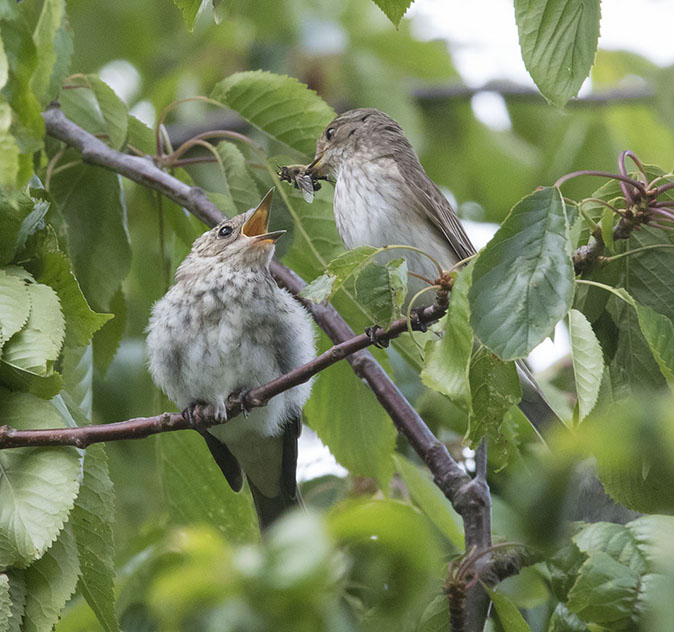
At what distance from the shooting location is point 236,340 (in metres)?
4.41

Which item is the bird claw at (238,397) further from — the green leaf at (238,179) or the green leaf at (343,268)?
the green leaf at (343,268)

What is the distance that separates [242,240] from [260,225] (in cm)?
17

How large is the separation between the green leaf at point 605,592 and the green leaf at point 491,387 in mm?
452

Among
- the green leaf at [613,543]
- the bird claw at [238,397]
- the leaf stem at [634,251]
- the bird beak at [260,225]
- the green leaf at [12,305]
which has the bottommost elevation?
the green leaf at [613,543]

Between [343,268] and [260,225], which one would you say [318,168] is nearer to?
[260,225]

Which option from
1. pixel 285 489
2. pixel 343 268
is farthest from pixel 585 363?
pixel 285 489

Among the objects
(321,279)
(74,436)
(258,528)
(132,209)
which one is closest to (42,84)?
(321,279)

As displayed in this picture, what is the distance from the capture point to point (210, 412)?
3.89 meters

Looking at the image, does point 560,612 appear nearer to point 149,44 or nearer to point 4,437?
point 4,437

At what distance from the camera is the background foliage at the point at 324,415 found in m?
1.36

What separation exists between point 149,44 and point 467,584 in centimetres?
653

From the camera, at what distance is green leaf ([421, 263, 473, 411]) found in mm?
2609

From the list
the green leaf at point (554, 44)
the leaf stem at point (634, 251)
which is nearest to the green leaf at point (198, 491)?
the leaf stem at point (634, 251)

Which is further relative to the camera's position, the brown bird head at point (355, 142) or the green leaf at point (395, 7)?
the brown bird head at point (355, 142)
